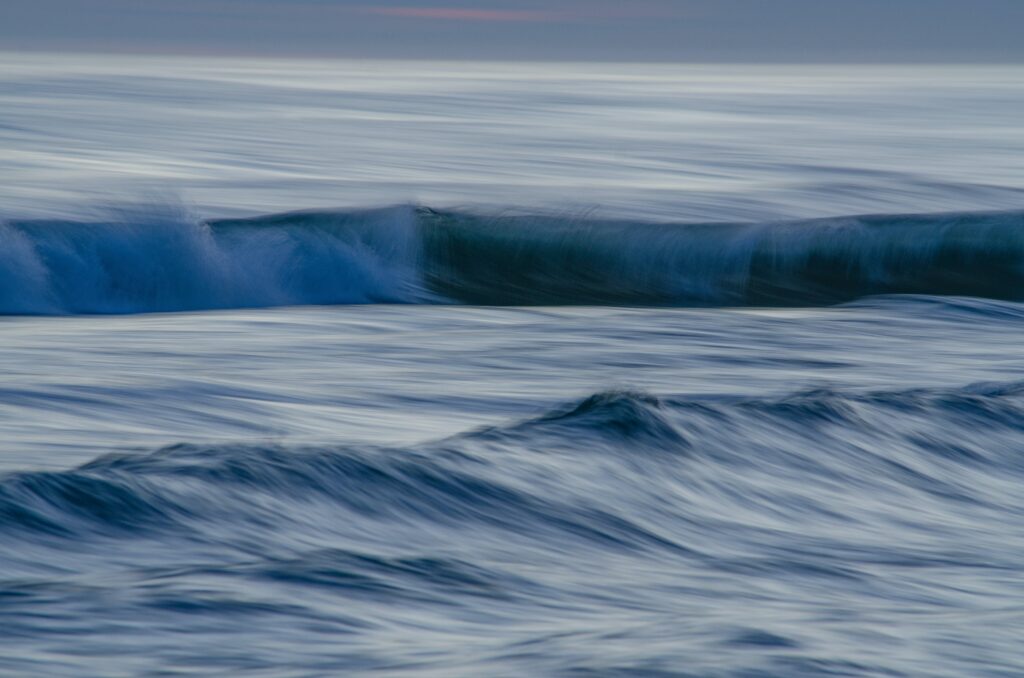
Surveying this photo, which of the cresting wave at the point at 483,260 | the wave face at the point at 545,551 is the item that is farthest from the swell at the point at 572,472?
the cresting wave at the point at 483,260

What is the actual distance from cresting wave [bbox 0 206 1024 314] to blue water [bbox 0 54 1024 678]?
0.14 ft

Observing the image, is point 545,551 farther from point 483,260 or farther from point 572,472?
point 483,260

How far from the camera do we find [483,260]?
1194 centimetres

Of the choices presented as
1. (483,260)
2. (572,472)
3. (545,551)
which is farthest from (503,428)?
(483,260)

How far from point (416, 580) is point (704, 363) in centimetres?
403

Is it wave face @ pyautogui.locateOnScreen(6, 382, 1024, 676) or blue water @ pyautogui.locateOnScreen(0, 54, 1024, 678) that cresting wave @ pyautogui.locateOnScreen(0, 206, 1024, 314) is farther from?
wave face @ pyautogui.locateOnScreen(6, 382, 1024, 676)

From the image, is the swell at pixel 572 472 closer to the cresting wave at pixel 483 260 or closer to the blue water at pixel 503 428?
the blue water at pixel 503 428

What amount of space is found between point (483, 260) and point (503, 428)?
6.46 meters

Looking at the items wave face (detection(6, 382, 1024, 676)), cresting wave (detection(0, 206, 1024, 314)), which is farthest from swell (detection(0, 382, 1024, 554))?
cresting wave (detection(0, 206, 1024, 314))

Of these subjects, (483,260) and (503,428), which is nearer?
(503,428)

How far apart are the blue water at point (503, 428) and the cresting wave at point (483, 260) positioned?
4 cm

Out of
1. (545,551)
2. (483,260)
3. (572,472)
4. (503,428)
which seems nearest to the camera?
(545,551)

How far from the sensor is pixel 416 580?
3771mm

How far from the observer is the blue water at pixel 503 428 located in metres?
3.45
